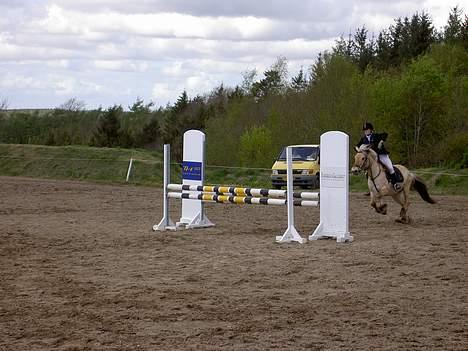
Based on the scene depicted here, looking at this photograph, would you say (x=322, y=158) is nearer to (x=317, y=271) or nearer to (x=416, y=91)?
(x=317, y=271)

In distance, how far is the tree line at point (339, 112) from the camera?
45281 millimetres

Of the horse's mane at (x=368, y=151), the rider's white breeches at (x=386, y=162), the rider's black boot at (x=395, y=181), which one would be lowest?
the rider's black boot at (x=395, y=181)

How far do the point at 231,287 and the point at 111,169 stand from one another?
32.1 m

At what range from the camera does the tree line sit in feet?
149

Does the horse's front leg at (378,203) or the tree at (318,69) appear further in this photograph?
the tree at (318,69)

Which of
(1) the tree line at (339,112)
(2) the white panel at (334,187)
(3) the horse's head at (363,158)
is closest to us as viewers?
(2) the white panel at (334,187)

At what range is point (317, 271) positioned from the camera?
38.9ft

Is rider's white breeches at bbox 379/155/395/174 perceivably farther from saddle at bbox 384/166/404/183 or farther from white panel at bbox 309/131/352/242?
white panel at bbox 309/131/352/242

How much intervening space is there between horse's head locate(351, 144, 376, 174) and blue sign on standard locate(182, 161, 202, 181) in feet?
11.0

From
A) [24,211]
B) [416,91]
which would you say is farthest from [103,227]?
[416,91]

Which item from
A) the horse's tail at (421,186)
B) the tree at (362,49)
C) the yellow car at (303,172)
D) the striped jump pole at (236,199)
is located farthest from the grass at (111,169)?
the tree at (362,49)

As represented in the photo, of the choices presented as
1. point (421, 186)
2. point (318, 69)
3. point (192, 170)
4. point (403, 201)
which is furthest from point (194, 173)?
point (318, 69)

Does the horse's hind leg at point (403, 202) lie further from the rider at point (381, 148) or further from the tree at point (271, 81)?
the tree at point (271, 81)

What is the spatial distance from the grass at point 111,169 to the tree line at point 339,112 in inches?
237
